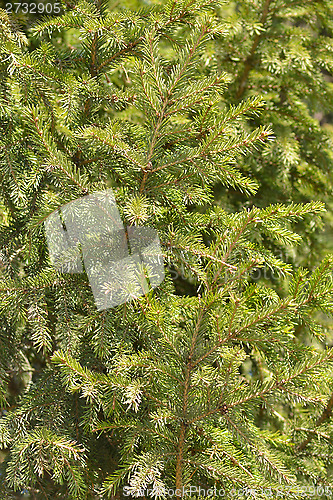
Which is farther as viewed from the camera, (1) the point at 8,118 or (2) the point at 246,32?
(2) the point at 246,32

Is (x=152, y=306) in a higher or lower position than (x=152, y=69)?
lower

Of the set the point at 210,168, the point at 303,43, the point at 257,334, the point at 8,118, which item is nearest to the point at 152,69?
the point at 210,168

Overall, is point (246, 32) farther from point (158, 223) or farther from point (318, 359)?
point (318, 359)

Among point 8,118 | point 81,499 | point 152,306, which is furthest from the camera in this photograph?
point 8,118

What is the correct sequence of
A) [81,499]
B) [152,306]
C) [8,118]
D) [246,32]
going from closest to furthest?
1. [152,306]
2. [81,499]
3. [8,118]
4. [246,32]
